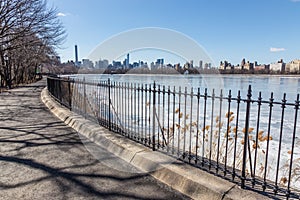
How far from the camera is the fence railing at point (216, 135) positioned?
3031 millimetres

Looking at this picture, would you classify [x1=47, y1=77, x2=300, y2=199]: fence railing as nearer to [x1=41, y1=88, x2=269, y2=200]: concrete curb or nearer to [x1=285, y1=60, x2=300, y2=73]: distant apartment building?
[x1=41, y1=88, x2=269, y2=200]: concrete curb

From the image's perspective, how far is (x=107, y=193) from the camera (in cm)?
310

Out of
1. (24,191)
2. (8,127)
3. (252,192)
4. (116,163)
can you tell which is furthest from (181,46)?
(8,127)

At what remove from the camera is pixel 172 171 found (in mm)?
3492

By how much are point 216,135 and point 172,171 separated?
320 centimetres

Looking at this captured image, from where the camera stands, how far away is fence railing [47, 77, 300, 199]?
3.03 meters

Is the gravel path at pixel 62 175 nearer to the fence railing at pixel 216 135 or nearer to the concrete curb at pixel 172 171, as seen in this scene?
the concrete curb at pixel 172 171

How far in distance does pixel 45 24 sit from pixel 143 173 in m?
17.9

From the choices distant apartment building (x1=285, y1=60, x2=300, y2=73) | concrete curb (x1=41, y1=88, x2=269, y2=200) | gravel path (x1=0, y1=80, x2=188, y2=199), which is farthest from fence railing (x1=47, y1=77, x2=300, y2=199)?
distant apartment building (x1=285, y1=60, x2=300, y2=73)

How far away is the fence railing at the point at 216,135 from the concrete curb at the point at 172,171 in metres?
0.21

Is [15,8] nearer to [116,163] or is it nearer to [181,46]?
[181,46]

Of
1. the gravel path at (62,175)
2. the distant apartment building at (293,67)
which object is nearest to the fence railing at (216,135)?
the gravel path at (62,175)

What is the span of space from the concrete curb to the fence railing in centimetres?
21

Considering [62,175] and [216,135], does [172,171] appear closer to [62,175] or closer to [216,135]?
[62,175]
